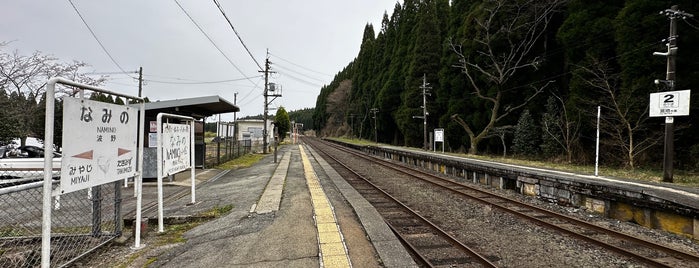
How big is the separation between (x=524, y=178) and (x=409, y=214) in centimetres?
502

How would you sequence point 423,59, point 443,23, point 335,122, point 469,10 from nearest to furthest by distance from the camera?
point 469,10
point 423,59
point 443,23
point 335,122

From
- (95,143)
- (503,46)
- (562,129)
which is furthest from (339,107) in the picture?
(95,143)

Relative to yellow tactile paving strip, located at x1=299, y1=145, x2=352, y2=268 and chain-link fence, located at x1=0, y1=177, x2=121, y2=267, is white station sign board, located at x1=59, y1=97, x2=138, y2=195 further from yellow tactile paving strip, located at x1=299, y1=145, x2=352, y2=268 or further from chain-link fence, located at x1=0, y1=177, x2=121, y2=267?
yellow tactile paving strip, located at x1=299, y1=145, x2=352, y2=268

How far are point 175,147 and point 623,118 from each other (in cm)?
1708

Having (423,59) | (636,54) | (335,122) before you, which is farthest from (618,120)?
(335,122)

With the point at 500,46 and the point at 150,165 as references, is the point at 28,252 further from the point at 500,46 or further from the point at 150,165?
the point at 500,46

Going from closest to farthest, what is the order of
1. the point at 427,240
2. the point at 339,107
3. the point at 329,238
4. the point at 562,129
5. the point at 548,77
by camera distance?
1. the point at 329,238
2. the point at 427,240
3. the point at 562,129
4. the point at 548,77
5. the point at 339,107

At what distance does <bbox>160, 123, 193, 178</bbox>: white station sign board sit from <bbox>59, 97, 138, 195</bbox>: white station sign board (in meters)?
1.51

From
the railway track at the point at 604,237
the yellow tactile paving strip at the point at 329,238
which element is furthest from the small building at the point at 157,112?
the railway track at the point at 604,237

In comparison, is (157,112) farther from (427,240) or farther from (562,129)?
(562,129)

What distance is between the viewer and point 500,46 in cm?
2717

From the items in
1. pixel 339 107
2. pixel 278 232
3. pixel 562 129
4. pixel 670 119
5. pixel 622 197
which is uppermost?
pixel 339 107

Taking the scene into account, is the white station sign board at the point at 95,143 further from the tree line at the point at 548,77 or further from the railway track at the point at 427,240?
the tree line at the point at 548,77

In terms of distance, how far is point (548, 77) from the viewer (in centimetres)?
2383
